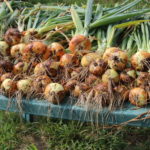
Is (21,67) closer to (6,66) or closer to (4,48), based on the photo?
(6,66)

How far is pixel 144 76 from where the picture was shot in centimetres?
152

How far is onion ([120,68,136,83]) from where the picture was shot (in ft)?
5.10

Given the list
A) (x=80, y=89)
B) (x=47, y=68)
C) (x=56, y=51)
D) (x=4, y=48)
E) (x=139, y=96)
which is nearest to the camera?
(x=139, y=96)

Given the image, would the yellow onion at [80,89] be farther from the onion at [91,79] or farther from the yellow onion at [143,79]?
the yellow onion at [143,79]

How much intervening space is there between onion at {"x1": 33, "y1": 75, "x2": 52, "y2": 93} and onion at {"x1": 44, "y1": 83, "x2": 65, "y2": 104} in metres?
0.05

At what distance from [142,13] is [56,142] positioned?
46.2 inches

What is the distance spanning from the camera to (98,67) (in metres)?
1.60

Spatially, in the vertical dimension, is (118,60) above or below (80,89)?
above

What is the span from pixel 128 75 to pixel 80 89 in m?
0.27

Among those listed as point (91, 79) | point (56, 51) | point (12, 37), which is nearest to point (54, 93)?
point (91, 79)

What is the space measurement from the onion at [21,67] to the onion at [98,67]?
0.42m

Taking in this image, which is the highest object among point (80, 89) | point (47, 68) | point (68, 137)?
point (47, 68)

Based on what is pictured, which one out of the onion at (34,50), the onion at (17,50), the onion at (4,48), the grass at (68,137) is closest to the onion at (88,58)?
the onion at (34,50)

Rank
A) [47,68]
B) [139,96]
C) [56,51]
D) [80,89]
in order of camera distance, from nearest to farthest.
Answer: [139,96], [80,89], [47,68], [56,51]
